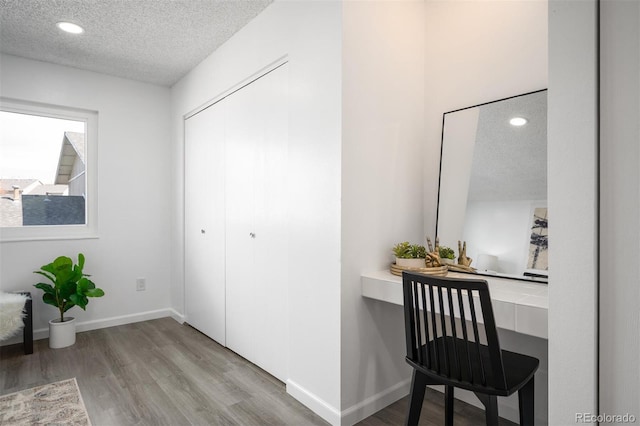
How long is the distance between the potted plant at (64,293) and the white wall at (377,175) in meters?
2.32

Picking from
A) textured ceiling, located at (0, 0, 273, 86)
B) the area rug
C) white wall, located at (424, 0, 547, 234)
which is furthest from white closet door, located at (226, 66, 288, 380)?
the area rug

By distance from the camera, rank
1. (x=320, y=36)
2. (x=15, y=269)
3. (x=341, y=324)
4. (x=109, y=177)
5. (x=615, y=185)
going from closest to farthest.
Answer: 1. (x=615, y=185)
2. (x=341, y=324)
3. (x=320, y=36)
4. (x=15, y=269)
5. (x=109, y=177)

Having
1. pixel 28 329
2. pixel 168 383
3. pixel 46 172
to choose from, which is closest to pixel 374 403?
pixel 168 383

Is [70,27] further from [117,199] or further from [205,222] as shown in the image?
[205,222]

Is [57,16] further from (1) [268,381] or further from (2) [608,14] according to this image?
(2) [608,14]

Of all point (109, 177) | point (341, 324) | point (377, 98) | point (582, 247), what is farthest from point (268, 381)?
point (109, 177)

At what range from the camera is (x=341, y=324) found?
1.94 meters

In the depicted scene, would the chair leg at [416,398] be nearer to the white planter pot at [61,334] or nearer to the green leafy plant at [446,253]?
the green leafy plant at [446,253]

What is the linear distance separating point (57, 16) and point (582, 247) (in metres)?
3.35

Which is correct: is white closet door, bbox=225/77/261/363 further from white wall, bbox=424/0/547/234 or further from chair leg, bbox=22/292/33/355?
chair leg, bbox=22/292/33/355

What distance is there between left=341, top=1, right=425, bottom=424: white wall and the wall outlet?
277 centimetres

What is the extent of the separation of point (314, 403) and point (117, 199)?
286 centimetres

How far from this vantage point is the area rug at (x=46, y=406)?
2.01m

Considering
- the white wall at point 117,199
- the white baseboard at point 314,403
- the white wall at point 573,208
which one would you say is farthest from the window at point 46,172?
the white wall at point 573,208
